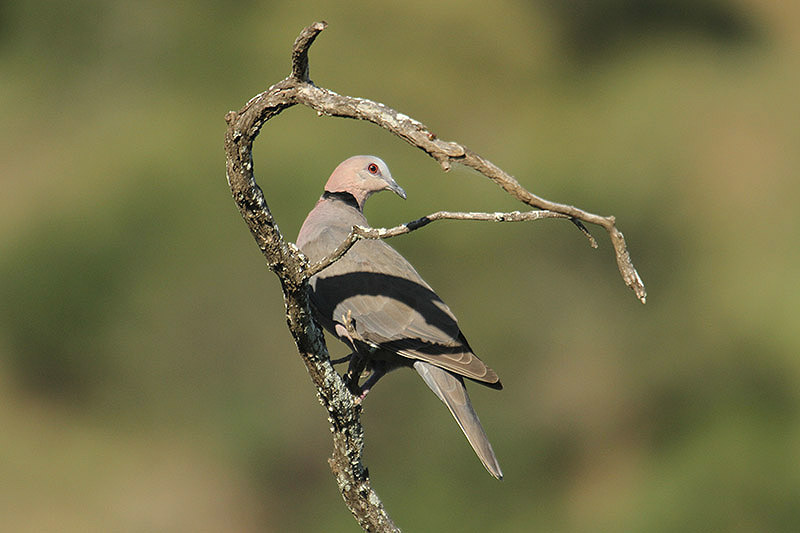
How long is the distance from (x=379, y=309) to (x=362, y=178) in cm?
65

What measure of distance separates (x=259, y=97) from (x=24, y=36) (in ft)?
71.9

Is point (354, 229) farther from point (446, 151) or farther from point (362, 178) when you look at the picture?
point (362, 178)

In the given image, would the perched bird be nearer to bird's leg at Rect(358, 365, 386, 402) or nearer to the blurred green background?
bird's leg at Rect(358, 365, 386, 402)

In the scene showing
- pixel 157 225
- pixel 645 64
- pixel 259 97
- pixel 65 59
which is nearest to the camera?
pixel 259 97

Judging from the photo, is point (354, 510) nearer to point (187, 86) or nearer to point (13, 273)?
point (13, 273)

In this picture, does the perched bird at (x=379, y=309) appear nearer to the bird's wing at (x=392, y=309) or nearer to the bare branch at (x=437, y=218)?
the bird's wing at (x=392, y=309)

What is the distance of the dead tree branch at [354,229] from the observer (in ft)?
8.19

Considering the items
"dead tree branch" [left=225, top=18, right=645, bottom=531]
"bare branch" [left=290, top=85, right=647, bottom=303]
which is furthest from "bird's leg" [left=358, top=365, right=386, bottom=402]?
"bare branch" [left=290, top=85, right=647, bottom=303]

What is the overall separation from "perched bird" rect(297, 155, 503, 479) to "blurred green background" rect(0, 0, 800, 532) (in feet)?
35.2

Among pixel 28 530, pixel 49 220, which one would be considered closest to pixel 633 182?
pixel 49 220

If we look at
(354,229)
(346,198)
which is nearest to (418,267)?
(346,198)

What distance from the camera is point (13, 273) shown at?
57.4 feet

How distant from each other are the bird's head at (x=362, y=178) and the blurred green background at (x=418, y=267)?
1062cm

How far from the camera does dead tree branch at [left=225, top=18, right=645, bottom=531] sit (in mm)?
2496
